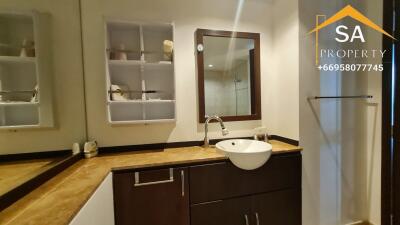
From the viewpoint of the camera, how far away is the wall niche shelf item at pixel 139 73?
1591 millimetres

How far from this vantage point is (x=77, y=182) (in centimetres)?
107

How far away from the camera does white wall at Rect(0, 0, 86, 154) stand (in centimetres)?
147

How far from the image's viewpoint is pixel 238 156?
55.7 inches

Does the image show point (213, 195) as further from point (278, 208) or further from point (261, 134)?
point (261, 134)

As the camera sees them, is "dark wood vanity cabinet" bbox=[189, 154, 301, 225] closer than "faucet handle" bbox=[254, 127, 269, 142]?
Yes

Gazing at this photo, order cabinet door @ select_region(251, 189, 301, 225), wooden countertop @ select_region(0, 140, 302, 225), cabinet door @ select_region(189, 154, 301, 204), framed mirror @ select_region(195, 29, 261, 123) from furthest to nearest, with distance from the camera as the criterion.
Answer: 1. framed mirror @ select_region(195, 29, 261, 123)
2. cabinet door @ select_region(251, 189, 301, 225)
3. cabinet door @ select_region(189, 154, 301, 204)
4. wooden countertop @ select_region(0, 140, 302, 225)

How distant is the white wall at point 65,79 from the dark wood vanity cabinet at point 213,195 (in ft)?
2.00

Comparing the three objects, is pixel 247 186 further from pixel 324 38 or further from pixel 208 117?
pixel 324 38

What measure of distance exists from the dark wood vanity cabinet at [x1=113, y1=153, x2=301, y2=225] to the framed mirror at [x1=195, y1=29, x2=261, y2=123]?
565mm

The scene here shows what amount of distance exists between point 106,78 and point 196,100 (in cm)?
77

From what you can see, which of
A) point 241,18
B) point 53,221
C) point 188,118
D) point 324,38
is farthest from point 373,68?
point 53,221
